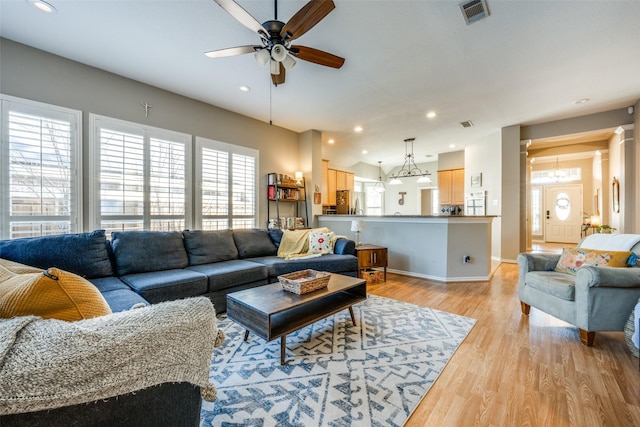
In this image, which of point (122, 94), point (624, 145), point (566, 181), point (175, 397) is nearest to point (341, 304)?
point (175, 397)

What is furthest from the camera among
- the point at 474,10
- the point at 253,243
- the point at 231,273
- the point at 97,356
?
the point at 253,243

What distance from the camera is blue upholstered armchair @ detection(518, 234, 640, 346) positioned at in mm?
2025

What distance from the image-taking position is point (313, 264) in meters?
3.42

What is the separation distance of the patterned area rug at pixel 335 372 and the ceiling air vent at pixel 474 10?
287 centimetres

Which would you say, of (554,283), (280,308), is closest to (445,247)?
(554,283)

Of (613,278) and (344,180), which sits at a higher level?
(344,180)

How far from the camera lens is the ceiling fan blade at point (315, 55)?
2.20 meters

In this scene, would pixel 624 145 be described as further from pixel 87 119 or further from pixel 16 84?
pixel 16 84

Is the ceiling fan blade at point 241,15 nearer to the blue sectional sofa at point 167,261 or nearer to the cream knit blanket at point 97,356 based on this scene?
the cream knit blanket at point 97,356

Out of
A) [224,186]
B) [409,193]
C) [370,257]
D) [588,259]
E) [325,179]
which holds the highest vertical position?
[325,179]

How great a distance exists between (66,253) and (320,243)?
9.11 ft

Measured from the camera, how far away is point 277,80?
2.69 metres

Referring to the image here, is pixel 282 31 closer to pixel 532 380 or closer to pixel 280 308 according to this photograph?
pixel 280 308

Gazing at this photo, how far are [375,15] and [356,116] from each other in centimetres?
240
